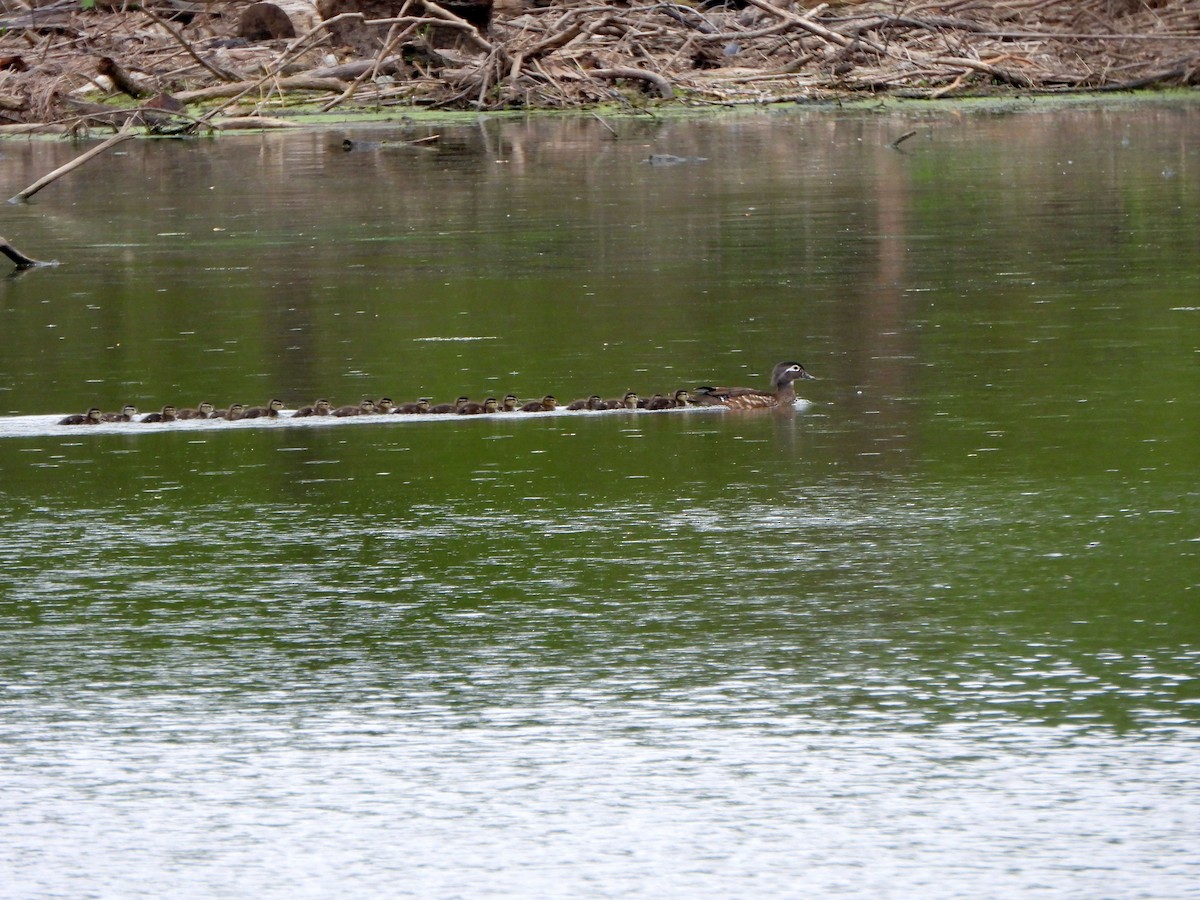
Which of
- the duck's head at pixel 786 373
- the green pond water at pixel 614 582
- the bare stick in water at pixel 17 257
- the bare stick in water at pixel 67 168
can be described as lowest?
the green pond water at pixel 614 582

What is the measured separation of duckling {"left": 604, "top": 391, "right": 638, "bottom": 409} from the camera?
11.3m

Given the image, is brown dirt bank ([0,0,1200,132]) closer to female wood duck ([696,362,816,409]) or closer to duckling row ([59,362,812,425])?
duckling row ([59,362,812,425])

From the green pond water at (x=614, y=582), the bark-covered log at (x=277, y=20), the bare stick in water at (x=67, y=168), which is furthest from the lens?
the bark-covered log at (x=277, y=20)

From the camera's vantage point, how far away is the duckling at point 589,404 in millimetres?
11328

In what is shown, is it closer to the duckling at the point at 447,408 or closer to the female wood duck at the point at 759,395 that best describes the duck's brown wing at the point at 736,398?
the female wood duck at the point at 759,395

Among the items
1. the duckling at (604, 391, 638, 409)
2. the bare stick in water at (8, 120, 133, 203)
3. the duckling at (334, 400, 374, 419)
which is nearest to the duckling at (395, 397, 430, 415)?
the duckling at (334, 400, 374, 419)

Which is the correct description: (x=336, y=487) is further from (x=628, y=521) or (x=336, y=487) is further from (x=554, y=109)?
(x=554, y=109)

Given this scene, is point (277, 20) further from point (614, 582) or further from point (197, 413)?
point (614, 582)

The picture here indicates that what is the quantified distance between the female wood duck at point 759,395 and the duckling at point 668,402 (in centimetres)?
10

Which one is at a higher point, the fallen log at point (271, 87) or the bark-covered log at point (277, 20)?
the bark-covered log at point (277, 20)

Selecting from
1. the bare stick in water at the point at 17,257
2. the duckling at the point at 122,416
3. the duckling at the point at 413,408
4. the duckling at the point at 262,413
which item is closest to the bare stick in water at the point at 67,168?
the bare stick in water at the point at 17,257

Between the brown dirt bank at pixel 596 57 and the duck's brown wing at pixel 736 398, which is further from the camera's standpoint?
the brown dirt bank at pixel 596 57

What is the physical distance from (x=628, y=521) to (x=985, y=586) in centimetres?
170

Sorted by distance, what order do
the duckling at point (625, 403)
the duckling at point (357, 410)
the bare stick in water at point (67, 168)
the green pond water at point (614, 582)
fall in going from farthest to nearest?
→ the bare stick in water at point (67, 168), the duckling at point (357, 410), the duckling at point (625, 403), the green pond water at point (614, 582)
